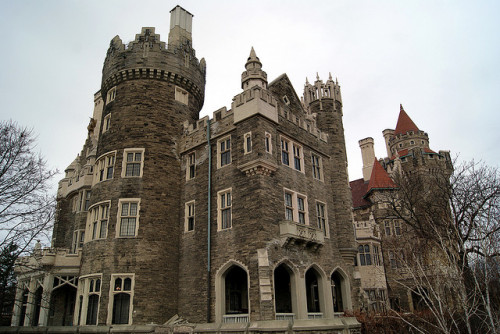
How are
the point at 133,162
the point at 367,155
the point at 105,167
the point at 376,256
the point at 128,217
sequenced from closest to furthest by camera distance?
the point at 128,217 → the point at 133,162 → the point at 105,167 → the point at 376,256 → the point at 367,155

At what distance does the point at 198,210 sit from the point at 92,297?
294 inches

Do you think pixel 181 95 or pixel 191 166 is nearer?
pixel 191 166

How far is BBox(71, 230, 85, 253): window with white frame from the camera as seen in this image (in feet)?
89.1

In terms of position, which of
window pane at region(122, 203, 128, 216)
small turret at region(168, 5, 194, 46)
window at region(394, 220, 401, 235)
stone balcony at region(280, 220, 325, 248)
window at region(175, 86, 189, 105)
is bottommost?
stone balcony at region(280, 220, 325, 248)

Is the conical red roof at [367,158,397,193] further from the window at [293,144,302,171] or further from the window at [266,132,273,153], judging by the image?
the window at [266,132,273,153]

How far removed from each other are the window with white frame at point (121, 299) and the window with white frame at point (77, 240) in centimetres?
737

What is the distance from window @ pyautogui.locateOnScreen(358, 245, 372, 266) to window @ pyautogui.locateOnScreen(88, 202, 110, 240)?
70.2ft

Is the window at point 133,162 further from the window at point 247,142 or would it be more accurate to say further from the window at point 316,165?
the window at point 316,165

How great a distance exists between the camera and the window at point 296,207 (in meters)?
21.6

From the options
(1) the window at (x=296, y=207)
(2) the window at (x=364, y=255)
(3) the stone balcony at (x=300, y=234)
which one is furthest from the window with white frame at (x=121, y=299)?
(2) the window at (x=364, y=255)

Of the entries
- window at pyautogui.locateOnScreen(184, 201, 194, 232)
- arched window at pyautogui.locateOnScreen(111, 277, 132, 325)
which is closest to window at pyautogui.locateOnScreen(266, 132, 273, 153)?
window at pyautogui.locateOnScreen(184, 201, 194, 232)

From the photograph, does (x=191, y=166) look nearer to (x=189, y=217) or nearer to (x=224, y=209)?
(x=189, y=217)

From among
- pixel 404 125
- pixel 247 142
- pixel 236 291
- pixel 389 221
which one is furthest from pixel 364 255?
pixel 404 125

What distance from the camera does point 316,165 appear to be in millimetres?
25422
